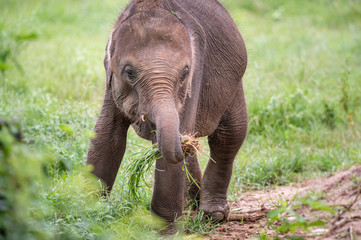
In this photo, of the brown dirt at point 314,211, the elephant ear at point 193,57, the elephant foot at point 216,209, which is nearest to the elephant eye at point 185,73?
the elephant ear at point 193,57

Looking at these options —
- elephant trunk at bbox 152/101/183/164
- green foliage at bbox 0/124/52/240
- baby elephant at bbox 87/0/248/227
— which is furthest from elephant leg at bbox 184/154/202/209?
green foliage at bbox 0/124/52/240

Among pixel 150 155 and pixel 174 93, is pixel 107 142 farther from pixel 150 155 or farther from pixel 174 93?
pixel 174 93

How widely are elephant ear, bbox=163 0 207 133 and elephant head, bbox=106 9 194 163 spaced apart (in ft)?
0.53

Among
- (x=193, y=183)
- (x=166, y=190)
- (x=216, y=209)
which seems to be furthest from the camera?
(x=193, y=183)

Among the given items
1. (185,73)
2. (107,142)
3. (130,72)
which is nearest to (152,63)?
(130,72)

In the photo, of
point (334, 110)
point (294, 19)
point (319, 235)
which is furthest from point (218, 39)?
point (294, 19)

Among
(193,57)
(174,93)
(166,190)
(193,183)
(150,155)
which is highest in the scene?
(193,57)

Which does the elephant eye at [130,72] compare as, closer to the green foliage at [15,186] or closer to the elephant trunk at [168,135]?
the elephant trunk at [168,135]

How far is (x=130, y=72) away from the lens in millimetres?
3703

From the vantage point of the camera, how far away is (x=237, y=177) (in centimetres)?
590

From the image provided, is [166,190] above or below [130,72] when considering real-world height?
below

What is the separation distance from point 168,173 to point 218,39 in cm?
133

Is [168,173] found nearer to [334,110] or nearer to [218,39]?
[218,39]

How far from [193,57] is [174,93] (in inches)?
17.5
